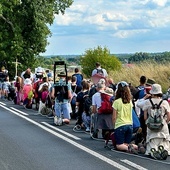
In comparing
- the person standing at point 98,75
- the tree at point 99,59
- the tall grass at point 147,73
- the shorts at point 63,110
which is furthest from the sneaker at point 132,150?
the tree at point 99,59

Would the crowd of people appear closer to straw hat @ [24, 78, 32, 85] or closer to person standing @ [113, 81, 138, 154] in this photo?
person standing @ [113, 81, 138, 154]

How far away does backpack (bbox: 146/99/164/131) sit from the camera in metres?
11.8

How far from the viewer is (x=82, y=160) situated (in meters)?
11.2

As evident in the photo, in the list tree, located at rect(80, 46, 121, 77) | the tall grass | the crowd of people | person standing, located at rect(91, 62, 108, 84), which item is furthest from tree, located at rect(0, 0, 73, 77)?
the crowd of people

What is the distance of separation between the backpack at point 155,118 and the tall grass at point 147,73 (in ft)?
47.7

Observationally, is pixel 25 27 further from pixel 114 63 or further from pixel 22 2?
pixel 114 63

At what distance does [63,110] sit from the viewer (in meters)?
18.4

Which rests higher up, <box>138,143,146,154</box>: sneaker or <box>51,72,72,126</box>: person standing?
<box>51,72,72,126</box>: person standing

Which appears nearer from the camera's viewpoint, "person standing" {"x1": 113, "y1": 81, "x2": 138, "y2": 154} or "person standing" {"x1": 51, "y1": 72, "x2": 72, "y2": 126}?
"person standing" {"x1": 113, "y1": 81, "x2": 138, "y2": 154}

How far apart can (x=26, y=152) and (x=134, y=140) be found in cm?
265

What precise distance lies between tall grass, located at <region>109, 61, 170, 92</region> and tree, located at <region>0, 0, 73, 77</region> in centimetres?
1611

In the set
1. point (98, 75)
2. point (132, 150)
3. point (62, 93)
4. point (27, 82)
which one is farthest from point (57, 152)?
point (27, 82)

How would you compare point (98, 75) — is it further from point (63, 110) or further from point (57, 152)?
point (57, 152)

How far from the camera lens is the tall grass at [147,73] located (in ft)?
93.5
